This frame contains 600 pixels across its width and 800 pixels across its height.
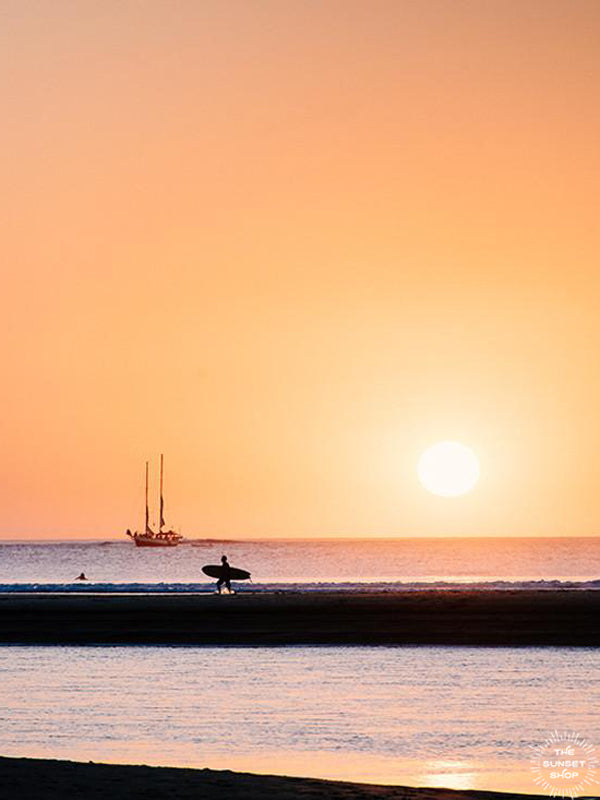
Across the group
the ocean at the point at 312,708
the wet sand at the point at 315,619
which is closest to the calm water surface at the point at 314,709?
the ocean at the point at 312,708

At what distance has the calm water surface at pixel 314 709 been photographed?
25.0 m

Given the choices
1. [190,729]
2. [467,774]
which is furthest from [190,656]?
[467,774]

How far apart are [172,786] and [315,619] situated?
1505 inches

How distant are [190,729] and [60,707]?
4.22 metres

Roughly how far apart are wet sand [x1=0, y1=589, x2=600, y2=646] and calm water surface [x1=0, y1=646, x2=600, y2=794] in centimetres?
459

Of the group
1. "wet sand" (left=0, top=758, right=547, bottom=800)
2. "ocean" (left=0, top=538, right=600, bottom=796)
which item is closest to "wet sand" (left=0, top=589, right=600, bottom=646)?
"ocean" (left=0, top=538, right=600, bottom=796)

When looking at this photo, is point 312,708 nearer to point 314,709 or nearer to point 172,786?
point 314,709

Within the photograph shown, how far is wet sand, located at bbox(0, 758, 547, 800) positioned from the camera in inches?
771

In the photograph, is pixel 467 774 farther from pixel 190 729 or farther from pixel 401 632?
pixel 401 632

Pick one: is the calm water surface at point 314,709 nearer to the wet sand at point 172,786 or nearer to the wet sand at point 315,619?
the wet sand at point 172,786

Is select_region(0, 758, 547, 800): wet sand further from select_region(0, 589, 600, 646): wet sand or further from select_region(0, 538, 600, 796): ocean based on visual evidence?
select_region(0, 589, 600, 646): wet sand

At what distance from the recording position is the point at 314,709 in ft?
104

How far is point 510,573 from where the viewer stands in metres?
134

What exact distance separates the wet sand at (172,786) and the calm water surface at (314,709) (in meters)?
2.11
